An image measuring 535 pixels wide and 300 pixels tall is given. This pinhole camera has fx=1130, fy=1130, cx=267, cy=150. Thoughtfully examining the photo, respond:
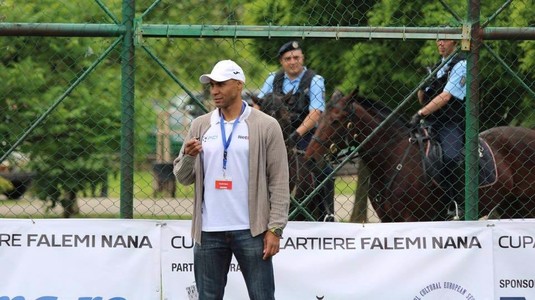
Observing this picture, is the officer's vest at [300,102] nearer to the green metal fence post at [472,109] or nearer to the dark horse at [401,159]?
the dark horse at [401,159]

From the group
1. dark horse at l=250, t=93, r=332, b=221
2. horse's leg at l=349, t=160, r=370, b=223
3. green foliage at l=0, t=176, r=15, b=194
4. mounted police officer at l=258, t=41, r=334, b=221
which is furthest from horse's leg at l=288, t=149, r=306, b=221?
green foliage at l=0, t=176, r=15, b=194

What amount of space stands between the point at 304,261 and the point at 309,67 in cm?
430

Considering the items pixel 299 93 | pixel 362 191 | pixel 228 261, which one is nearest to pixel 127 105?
pixel 228 261

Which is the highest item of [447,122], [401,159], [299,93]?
[299,93]

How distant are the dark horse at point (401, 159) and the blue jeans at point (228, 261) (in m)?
2.68

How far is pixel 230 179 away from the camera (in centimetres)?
712

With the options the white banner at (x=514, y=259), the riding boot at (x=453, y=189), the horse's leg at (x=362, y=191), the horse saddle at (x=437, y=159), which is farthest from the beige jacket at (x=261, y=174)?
the horse's leg at (x=362, y=191)

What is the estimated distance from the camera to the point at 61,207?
14.2m

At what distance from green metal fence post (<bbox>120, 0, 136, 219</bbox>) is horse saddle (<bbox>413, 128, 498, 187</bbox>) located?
2932 mm

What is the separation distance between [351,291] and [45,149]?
641 centimetres

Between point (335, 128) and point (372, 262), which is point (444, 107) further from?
point (372, 262)

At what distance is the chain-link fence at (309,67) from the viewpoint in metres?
8.30

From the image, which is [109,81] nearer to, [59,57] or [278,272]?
[59,57]

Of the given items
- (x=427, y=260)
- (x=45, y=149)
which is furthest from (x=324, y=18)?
(x=45, y=149)
